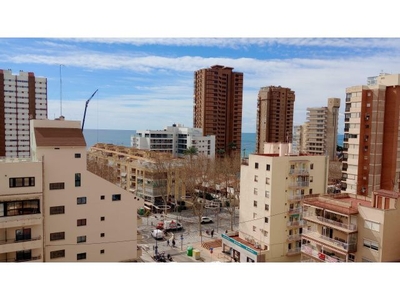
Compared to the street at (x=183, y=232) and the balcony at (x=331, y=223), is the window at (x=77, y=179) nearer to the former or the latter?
the street at (x=183, y=232)

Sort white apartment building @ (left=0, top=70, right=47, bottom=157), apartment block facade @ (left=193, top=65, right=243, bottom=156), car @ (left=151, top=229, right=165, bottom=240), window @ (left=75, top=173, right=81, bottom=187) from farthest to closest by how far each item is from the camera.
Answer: apartment block facade @ (left=193, top=65, right=243, bottom=156)
white apartment building @ (left=0, top=70, right=47, bottom=157)
car @ (left=151, top=229, right=165, bottom=240)
window @ (left=75, top=173, right=81, bottom=187)

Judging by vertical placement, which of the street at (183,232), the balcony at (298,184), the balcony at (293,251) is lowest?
the street at (183,232)

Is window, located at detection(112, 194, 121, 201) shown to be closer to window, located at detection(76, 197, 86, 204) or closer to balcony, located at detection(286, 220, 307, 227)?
window, located at detection(76, 197, 86, 204)

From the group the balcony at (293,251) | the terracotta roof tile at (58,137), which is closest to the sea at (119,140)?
the terracotta roof tile at (58,137)

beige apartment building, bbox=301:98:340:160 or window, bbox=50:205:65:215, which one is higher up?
beige apartment building, bbox=301:98:340:160

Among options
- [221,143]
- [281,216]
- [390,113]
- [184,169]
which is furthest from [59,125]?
[221,143]

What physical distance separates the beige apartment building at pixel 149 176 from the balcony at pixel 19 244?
29.6 ft

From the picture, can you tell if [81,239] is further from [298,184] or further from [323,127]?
[323,127]

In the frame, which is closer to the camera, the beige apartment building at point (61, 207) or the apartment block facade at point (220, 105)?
the beige apartment building at point (61, 207)

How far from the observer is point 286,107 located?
93.4ft

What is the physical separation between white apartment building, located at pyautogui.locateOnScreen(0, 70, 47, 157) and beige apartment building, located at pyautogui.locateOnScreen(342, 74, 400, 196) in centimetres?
1757

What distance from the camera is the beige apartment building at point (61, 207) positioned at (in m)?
5.31

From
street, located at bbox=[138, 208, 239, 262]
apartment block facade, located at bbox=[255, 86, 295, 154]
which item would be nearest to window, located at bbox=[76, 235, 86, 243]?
street, located at bbox=[138, 208, 239, 262]

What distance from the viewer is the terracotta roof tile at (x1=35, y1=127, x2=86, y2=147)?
5506 mm
